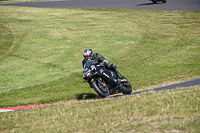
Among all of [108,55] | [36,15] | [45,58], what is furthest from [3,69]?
[36,15]

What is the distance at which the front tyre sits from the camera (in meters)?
9.96

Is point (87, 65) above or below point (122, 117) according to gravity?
above

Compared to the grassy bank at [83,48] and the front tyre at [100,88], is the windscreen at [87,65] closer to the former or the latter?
the front tyre at [100,88]

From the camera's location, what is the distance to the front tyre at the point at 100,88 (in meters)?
9.96

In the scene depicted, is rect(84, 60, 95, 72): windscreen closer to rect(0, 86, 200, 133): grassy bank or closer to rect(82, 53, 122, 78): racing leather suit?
rect(82, 53, 122, 78): racing leather suit

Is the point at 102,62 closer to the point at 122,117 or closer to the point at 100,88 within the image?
the point at 100,88

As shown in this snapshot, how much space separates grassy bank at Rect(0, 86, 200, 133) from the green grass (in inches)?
0.8

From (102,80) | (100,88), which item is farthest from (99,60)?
(100,88)

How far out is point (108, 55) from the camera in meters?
21.2

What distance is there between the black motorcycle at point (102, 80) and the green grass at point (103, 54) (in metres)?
0.68

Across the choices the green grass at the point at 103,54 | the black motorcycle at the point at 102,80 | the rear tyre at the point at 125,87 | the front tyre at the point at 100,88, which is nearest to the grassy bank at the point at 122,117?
the green grass at the point at 103,54

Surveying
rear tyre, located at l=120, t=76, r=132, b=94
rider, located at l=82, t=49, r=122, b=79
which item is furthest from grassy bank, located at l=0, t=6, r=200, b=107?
rider, located at l=82, t=49, r=122, b=79

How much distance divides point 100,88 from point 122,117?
356 centimetres

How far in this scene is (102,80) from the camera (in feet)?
34.2
